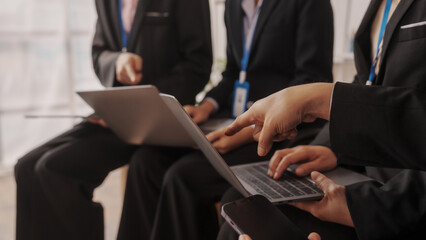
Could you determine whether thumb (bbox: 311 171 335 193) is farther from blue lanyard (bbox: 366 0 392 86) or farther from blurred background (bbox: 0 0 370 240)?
blurred background (bbox: 0 0 370 240)

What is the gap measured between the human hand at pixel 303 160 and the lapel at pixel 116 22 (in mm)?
779

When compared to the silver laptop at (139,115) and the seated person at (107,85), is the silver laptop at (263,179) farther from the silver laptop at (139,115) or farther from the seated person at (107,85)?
the seated person at (107,85)

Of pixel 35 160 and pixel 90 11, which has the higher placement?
pixel 90 11

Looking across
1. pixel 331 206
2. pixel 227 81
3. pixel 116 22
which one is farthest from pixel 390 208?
pixel 116 22

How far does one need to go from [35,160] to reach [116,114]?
0.32m

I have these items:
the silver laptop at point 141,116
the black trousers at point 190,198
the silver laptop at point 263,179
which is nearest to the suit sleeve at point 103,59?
the silver laptop at point 141,116

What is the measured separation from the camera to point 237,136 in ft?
2.88

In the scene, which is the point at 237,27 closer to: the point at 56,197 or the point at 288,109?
the point at 288,109

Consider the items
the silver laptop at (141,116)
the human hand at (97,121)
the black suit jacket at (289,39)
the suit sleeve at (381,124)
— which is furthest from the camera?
the human hand at (97,121)

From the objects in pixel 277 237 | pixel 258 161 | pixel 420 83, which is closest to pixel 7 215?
pixel 258 161

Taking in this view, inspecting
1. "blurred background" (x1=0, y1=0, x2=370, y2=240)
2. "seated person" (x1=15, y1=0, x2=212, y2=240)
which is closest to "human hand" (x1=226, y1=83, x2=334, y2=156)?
"seated person" (x1=15, y1=0, x2=212, y2=240)

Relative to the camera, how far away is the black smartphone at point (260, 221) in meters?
0.53

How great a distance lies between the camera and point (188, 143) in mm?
995

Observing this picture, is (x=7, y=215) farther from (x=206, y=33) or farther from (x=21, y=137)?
(x=206, y=33)
